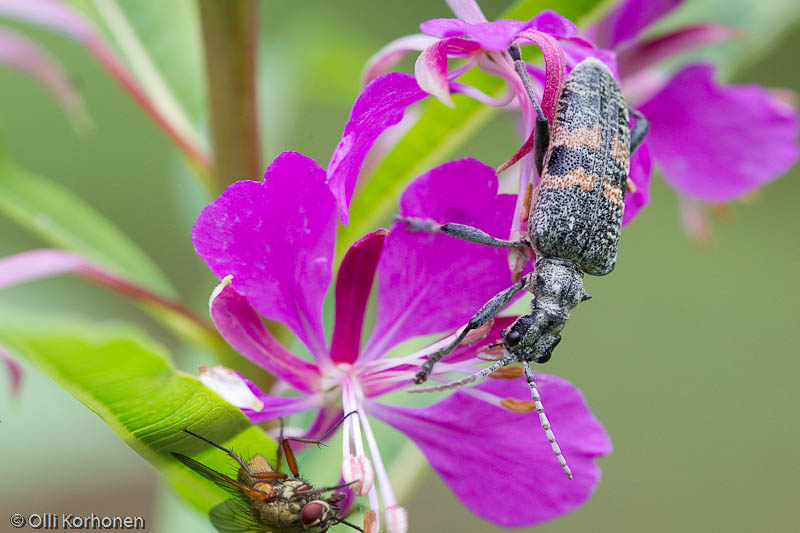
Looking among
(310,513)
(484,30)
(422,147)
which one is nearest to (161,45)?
(422,147)

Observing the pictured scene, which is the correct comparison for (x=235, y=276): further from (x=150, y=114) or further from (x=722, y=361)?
(x=722, y=361)

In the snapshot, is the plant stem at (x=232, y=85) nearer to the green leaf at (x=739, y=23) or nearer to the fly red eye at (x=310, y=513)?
the fly red eye at (x=310, y=513)

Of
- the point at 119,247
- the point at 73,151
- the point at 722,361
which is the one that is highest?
the point at 73,151

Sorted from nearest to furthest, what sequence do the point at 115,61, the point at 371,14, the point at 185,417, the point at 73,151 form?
the point at 185,417, the point at 115,61, the point at 73,151, the point at 371,14

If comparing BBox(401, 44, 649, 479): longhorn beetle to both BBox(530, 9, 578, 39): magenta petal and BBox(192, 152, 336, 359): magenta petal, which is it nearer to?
BBox(530, 9, 578, 39): magenta petal

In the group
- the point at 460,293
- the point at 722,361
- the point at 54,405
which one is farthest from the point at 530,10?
the point at 722,361

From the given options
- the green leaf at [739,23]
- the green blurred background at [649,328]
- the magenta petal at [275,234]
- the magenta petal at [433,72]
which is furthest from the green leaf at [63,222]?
the green blurred background at [649,328]

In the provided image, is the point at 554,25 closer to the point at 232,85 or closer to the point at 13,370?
the point at 232,85
